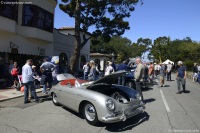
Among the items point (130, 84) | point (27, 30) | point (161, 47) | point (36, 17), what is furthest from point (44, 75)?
point (161, 47)

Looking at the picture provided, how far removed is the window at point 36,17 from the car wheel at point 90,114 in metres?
12.5

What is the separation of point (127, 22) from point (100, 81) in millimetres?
16528

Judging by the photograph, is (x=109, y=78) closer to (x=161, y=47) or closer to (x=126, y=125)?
(x=126, y=125)

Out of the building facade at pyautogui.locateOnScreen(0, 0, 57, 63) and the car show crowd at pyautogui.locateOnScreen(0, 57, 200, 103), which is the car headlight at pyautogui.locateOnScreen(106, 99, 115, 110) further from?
the building facade at pyautogui.locateOnScreen(0, 0, 57, 63)

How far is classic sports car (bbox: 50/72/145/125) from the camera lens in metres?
5.48

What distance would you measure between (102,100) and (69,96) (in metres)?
1.52

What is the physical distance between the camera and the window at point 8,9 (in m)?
14.1

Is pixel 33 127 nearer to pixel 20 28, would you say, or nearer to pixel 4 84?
pixel 4 84

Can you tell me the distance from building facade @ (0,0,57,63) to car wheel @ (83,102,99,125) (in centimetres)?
1014

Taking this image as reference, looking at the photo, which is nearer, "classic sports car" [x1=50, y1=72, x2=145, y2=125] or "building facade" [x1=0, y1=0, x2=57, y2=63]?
"classic sports car" [x1=50, y1=72, x2=145, y2=125]

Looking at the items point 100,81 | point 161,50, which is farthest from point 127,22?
A: point 161,50

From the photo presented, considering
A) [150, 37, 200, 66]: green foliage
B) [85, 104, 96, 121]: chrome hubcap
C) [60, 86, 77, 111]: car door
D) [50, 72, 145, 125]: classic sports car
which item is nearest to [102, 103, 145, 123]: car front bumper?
[50, 72, 145, 125]: classic sports car

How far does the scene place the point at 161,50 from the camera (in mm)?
60438

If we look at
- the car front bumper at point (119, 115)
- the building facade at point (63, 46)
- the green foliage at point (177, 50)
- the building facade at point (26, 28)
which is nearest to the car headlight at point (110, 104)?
the car front bumper at point (119, 115)
